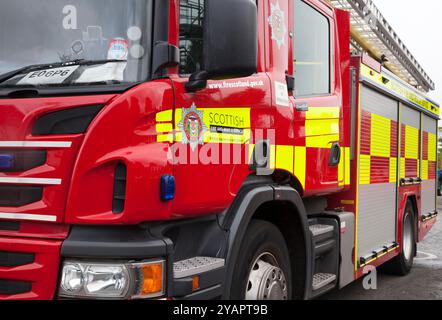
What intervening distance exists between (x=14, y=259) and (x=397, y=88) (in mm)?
4838

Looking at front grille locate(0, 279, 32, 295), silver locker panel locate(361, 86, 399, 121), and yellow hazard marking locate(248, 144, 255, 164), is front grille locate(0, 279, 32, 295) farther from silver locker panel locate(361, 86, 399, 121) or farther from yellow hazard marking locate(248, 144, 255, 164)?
silver locker panel locate(361, 86, 399, 121)

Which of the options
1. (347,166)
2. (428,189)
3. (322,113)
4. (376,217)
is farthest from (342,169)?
(428,189)

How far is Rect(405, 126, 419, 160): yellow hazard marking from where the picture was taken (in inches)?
247

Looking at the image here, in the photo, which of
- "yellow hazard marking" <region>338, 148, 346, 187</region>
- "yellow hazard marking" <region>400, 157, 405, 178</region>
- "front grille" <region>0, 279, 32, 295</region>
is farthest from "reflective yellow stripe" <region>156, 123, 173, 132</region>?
"yellow hazard marking" <region>400, 157, 405, 178</region>

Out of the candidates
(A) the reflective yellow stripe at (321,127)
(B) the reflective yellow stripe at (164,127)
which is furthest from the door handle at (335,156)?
(B) the reflective yellow stripe at (164,127)

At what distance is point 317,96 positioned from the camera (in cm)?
390

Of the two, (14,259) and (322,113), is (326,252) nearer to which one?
(322,113)

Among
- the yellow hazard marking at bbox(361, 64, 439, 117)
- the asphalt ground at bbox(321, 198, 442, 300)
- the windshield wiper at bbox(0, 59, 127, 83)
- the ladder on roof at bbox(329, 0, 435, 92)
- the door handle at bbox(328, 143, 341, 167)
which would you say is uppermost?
the ladder on roof at bbox(329, 0, 435, 92)

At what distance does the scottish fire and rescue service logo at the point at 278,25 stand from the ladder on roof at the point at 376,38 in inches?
52.4

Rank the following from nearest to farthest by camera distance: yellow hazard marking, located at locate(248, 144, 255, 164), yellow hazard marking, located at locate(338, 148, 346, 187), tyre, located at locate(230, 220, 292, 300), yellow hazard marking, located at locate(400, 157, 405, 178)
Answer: tyre, located at locate(230, 220, 292, 300)
yellow hazard marking, located at locate(248, 144, 255, 164)
yellow hazard marking, located at locate(338, 148, 346, 187)
yellow hazard marking, located at locate(400, 157, 405, 178)

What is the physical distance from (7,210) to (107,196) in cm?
50

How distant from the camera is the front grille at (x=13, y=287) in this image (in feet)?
7.20

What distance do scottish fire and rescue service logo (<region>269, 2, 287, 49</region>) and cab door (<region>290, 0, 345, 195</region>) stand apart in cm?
23
